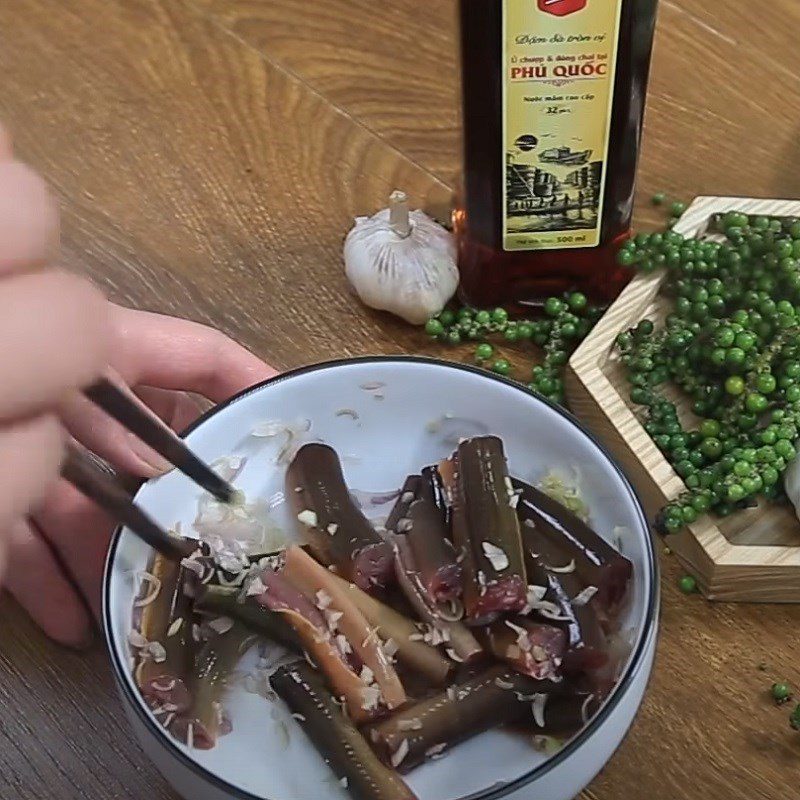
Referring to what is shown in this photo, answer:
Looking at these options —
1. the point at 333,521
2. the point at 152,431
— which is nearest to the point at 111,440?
the point at 152,431

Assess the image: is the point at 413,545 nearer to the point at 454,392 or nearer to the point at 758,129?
the point at 454,392

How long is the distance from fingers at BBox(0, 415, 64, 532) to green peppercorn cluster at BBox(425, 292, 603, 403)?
0.43m

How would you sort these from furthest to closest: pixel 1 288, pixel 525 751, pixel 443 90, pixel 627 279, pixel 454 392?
pixel 443 90, pixel 627 279, pixel 454 392, pixel 525 751, pixel 1 288

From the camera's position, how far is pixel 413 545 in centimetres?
64

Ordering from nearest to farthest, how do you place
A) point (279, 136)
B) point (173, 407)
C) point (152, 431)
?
point (152, 431) < point (173, 407) < point (279, 136)

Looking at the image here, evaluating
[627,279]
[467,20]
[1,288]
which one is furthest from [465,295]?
[1,288]

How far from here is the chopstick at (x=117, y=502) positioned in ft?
1.86

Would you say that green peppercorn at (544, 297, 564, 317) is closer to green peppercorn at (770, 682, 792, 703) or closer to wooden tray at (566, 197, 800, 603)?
wooden tray at (566, 197, 800, 603)

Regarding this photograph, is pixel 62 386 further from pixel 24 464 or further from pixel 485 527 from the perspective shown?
pixel 485 527

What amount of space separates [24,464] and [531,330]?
471mm

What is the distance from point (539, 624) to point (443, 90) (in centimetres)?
53

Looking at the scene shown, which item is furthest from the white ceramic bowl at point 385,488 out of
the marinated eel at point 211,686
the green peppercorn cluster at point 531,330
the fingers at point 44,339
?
the fingers at point 44,339

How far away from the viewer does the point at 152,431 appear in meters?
0.56

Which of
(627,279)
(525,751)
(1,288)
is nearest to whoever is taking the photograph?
(1,288)
